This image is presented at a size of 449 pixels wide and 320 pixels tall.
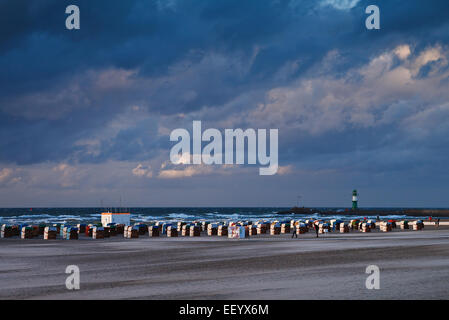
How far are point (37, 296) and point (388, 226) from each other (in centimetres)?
5096

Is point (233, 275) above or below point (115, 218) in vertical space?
below

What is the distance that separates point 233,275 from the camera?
19.9 m

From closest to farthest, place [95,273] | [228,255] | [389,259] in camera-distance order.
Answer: [95,273] → [389,259] → [228,255]

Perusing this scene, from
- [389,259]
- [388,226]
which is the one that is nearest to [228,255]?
[389,259]

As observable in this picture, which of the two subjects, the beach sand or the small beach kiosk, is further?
the small beach kiosk

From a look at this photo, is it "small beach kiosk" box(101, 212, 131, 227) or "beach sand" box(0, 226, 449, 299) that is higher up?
"small beach kiosk" box(101, 212, 131, 227)

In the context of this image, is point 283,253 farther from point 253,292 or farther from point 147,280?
point 253,292

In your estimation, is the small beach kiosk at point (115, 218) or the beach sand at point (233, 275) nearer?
the beach sand at point (233, 275)

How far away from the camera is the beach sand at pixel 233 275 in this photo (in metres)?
15.7

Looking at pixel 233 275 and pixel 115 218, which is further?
pixel 115 218

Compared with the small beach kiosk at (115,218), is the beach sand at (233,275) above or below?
below

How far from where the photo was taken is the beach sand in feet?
51.4
